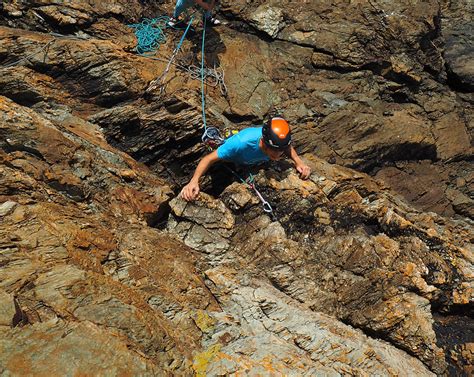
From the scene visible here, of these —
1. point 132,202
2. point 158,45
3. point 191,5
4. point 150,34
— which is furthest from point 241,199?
point 191,5

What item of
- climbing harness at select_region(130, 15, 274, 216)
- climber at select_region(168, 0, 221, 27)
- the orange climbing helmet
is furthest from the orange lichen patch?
climber at select_region(168, 0, 221, 27)

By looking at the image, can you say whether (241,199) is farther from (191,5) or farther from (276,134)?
(191,5)

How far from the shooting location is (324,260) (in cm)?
670

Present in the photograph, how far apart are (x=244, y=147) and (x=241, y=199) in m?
0.90

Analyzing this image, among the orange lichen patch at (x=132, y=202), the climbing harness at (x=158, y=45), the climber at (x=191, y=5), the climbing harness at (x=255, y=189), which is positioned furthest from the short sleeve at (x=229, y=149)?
the climber at (x=191, y=5)

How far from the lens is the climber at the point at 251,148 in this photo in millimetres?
6320

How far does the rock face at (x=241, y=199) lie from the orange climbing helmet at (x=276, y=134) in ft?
3.52

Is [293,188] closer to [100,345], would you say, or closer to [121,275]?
[121,275]

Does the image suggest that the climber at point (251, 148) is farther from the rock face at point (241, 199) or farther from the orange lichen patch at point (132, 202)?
the orange lichen patch at point (132, 202)

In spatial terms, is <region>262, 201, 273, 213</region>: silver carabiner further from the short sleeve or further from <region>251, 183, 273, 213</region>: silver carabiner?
the short sleeve

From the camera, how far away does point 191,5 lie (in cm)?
874

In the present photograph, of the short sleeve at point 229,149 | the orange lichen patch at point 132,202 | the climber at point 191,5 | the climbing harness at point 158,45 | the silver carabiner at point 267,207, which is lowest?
the orange lichen patch at point 132,202

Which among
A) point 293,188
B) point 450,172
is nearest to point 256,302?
point 293,188

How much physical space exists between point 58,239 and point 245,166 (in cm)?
350
